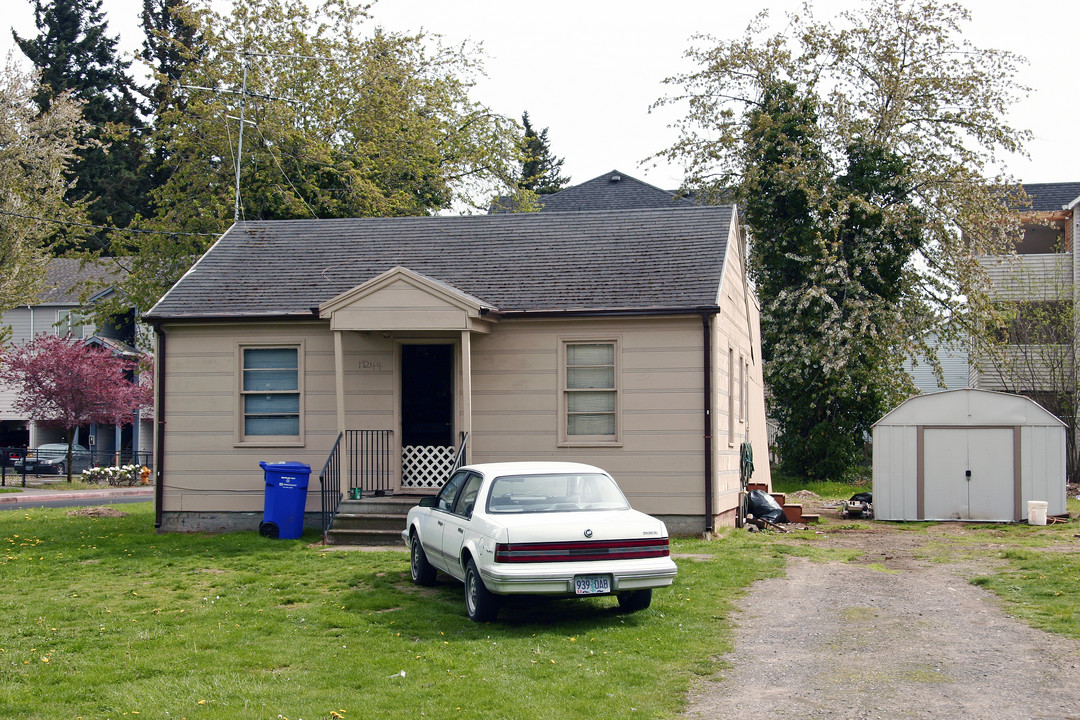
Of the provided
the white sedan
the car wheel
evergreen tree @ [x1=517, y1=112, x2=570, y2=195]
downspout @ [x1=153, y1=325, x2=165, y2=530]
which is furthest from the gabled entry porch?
evergreen tree @ [x1=517, y1=112, x2=570, y2=195]

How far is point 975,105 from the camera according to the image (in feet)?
103

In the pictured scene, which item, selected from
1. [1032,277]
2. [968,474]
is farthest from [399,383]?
[1032,277]

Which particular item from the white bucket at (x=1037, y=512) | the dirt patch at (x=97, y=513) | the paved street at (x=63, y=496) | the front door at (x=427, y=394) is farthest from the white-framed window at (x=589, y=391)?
the paved street at (x=63, y=496)

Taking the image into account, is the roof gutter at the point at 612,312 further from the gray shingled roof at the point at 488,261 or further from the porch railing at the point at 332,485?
the porch railing at the point at 332,485

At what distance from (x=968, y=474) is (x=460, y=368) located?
10113mm

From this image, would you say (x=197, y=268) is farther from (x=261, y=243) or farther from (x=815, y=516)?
(x=815, y=516)

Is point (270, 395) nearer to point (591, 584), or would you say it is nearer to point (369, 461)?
point (369, 461)

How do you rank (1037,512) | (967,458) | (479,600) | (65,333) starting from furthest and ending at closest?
(65,333) → (967,458) → (1037,512) → (479,600)

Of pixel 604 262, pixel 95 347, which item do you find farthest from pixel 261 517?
pixel 95 347

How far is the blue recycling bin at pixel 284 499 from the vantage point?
53.0 ft

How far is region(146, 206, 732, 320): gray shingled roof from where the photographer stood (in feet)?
55.9

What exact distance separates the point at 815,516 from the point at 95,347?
1229 inches

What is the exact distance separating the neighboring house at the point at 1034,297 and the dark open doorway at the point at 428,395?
1932 centimetres

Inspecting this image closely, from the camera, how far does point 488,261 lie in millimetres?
18516
